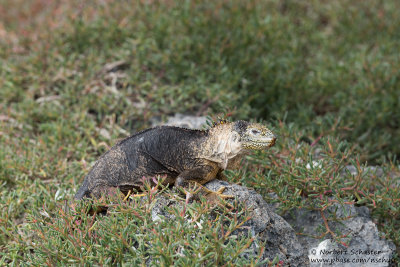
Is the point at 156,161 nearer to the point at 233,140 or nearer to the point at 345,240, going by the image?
the point at 233,140

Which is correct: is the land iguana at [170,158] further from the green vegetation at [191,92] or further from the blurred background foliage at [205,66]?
the blurred background foliage at [205,66]

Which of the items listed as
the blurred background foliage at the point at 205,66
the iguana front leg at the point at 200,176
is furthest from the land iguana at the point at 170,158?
the blurred background foliage at the point at 205,66

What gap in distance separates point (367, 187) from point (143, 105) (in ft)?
9.68

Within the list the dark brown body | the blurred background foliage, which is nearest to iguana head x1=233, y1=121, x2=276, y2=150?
the dark brown body

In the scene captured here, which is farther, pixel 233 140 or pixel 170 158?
pixel 170 158

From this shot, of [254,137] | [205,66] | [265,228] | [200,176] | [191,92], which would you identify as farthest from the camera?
[205,66]

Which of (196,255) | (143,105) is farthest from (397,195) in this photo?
(143,105)

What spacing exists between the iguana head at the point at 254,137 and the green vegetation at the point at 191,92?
544 millimetres

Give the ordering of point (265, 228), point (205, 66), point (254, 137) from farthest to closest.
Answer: point (205, 66), point (254, 137), point (265, 228)

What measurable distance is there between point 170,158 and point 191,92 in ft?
7.47

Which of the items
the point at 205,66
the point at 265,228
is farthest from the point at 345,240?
the point at 205,66

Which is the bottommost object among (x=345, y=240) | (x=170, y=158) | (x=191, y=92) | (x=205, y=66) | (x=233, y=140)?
(x=345, y=240)

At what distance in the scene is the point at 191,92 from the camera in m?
5.86

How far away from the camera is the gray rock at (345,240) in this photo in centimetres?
364
